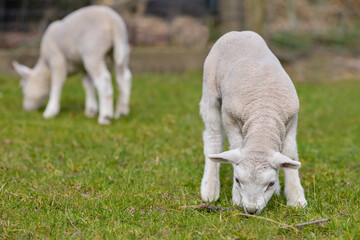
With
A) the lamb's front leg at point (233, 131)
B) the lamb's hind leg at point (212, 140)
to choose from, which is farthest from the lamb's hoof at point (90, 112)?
the lamb's front leg at point (233, 131)

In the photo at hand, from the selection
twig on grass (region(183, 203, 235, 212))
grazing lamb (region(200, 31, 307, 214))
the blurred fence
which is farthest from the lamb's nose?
the blurred fence

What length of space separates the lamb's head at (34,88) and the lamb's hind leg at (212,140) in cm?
460

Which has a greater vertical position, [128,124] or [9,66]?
[128,124]

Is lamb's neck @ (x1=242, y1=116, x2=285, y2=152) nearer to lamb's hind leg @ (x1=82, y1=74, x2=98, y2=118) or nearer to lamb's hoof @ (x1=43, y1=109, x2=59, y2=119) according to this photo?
lamb's hind leg @ (x1=82, y1=74, x2=98, y2=118)

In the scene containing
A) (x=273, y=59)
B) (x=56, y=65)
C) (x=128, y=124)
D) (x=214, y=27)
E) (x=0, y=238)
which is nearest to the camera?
(x=0, y=238)

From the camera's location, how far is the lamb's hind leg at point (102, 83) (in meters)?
7.39

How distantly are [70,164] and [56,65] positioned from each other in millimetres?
3204

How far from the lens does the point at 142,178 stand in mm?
4754

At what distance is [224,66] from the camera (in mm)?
4402

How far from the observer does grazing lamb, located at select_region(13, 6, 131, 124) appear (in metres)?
7.38

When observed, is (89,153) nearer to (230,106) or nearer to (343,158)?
(230,106)

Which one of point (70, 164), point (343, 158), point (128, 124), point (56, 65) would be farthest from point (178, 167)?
point (56, 65)

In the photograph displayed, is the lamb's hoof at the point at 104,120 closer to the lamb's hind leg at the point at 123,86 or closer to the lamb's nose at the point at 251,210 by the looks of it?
the lamb's hind leg at the point at 123,86

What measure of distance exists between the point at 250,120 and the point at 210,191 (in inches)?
28.5
